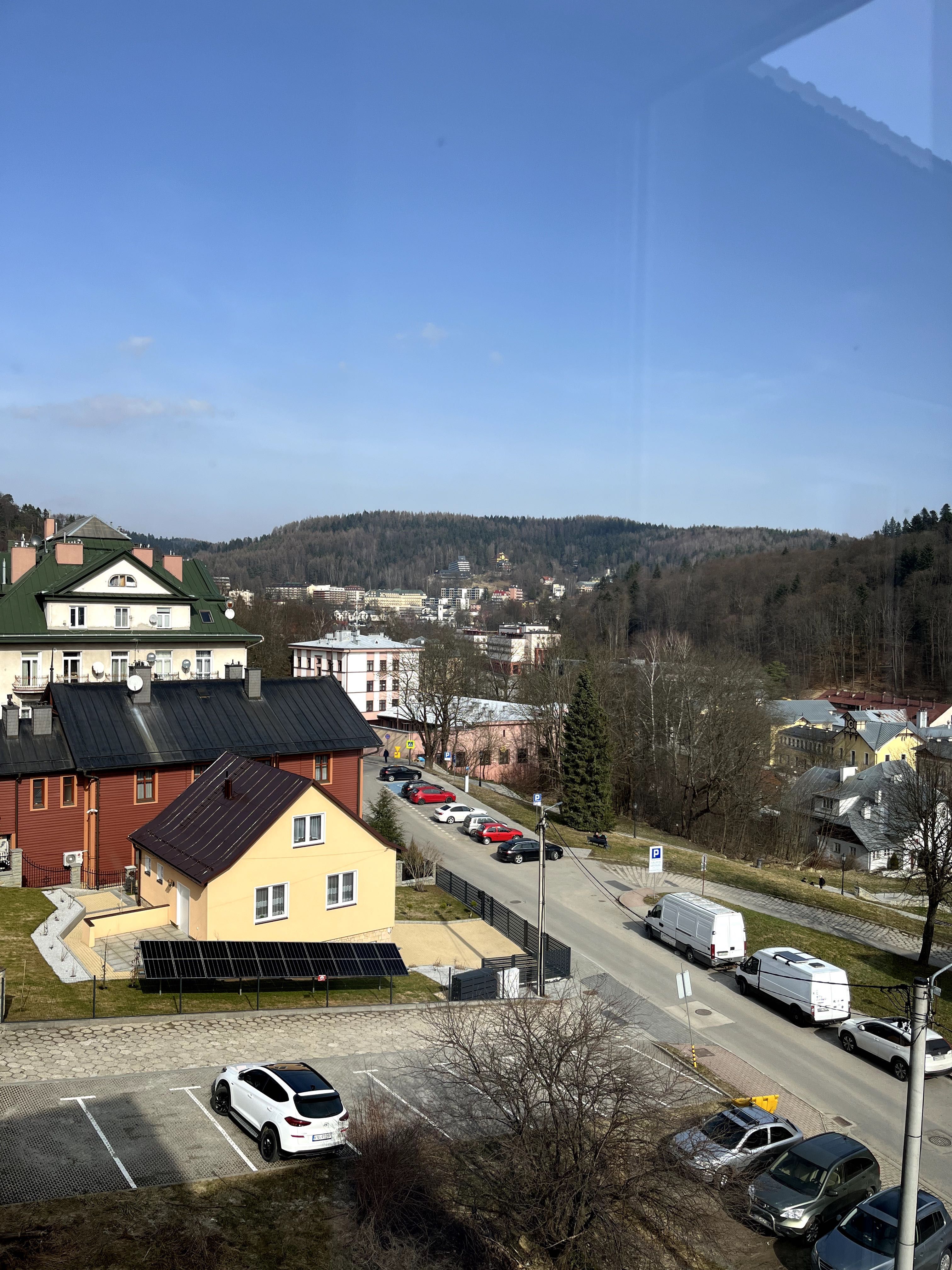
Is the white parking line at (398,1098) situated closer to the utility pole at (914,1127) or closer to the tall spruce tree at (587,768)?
the utility pole at (914,1127)

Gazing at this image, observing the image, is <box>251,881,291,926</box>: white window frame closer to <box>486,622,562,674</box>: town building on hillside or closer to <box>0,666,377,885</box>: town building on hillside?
<box>0,666,377,885</box>: town building on hillside

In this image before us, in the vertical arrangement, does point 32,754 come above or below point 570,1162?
above

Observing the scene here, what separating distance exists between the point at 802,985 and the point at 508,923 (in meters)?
6.72

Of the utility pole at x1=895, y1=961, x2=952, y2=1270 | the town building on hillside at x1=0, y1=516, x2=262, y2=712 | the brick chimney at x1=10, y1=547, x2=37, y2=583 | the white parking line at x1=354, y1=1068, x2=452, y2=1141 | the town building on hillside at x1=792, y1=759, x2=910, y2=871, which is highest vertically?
the brick chimney at x1=10, y1=547, x2=37, y2=583

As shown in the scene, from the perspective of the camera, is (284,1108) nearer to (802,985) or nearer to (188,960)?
(188,960)

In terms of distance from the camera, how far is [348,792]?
2542cm

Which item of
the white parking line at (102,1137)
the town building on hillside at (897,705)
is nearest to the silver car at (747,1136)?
the white parking line at (102,1137)

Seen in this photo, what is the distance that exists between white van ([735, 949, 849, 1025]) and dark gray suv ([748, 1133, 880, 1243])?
5769mm

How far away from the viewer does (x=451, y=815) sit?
33.3 m

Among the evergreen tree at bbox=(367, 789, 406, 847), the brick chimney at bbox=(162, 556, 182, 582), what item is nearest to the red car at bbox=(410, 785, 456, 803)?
the evergreen tree at bbox=(367, 789, 406, 847)

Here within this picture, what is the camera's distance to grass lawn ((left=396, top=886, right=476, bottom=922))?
2188 centimetres

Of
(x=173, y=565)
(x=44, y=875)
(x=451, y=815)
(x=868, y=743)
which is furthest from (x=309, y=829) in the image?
(x=868, y=743)

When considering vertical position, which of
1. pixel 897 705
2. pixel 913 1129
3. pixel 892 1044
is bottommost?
pixel 892 1044

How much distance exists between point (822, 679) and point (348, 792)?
3165 centimetres
